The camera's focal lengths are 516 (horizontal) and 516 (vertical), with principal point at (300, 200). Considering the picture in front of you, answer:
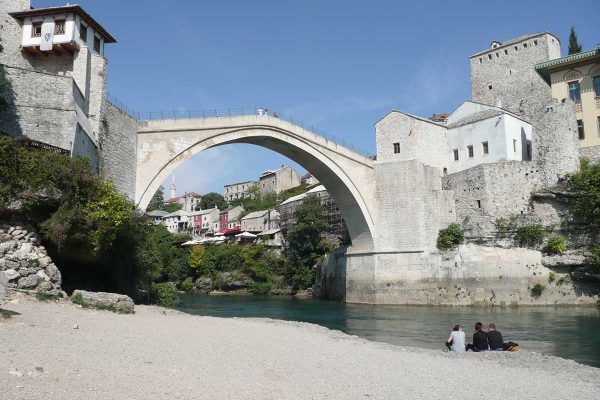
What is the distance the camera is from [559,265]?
24.5 metres

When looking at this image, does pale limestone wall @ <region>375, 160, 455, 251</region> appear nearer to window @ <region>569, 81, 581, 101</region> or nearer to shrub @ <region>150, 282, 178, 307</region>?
window @ <region>569, 81, 581, 101</region>

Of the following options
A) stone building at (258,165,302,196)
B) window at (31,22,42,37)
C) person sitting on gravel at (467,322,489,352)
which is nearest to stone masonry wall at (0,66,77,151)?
window at (31,22,42,37)

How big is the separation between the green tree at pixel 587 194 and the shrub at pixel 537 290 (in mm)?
3674

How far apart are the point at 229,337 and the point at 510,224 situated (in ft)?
66.7

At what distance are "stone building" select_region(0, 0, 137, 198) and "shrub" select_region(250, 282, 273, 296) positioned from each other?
24339mm

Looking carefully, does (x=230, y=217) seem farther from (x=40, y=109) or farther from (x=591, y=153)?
(x=40, y=109)

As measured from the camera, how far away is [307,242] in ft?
129

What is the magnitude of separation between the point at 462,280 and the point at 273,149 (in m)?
11.7

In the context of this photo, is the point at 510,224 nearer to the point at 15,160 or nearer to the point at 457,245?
the point at 457,245

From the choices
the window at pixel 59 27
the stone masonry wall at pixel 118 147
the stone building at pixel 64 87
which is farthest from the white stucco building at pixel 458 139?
the window at pixel 59 27

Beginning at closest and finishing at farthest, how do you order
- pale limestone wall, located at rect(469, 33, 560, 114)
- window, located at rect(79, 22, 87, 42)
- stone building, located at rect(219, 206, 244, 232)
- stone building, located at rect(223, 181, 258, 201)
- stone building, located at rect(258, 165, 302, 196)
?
window, located at rect(79, 22, 87, 42) → pale limestone wall, located at rect(469, 33, 560, 114) → stone building, located at rect(219, 206, 244, 232) → stone building, located at rect(258, 165, 302, 196) → stone building, located at rect(223, 181, 258, 201)

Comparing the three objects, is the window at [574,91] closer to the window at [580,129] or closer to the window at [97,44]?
the window at [580,129]

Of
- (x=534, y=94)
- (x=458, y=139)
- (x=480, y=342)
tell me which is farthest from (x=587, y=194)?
(x=480, y=342)

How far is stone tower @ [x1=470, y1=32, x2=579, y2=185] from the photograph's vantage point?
1019 inches
